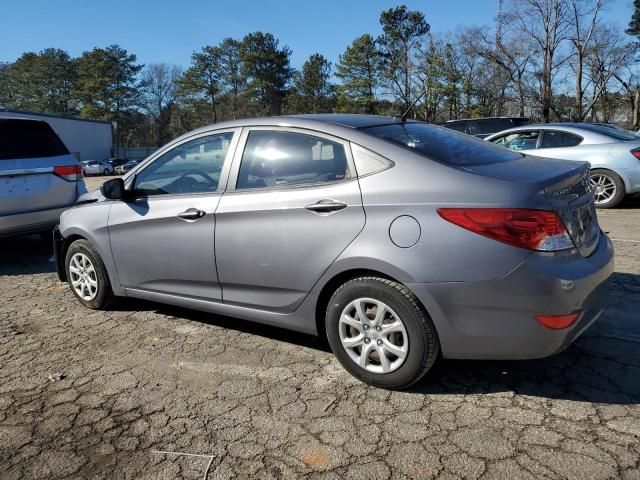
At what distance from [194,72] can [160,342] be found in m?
72.1

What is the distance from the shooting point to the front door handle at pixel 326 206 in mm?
2928

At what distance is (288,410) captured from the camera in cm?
280

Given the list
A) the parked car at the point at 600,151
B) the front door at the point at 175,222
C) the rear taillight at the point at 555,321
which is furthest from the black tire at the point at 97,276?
the parked car at the point at 600,151

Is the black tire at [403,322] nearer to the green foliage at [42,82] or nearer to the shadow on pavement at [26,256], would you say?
the shadow on pavement at [26,256]

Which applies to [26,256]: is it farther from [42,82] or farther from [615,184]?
[42,82]

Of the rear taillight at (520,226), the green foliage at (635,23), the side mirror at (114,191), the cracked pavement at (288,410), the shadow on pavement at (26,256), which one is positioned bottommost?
the cracked pavement at (288,410)

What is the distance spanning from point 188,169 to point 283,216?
1.07 meters

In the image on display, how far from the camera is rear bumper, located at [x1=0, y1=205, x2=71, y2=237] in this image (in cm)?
593

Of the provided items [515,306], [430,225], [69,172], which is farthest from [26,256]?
[515,306]

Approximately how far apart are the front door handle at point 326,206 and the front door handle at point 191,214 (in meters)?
0.90

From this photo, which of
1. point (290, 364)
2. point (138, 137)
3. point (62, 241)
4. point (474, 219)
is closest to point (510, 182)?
point (474, 219)

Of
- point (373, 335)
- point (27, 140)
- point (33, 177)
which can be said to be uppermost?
point (27, 140)

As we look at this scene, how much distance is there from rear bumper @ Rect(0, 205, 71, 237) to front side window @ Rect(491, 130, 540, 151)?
751cm

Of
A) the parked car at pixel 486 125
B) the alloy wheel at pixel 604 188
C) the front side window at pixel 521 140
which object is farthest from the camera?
the parked car at pixel 486 125
